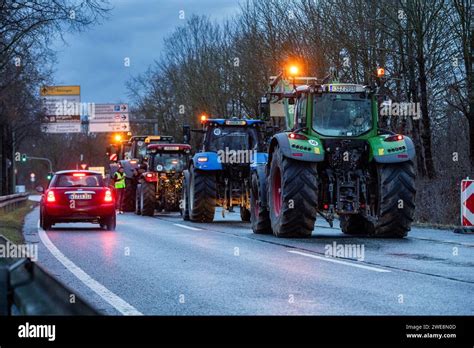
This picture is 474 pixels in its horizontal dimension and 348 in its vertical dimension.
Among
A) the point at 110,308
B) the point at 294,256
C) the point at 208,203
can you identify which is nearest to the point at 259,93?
the point at 208,203

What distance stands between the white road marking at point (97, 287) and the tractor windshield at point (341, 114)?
569cm

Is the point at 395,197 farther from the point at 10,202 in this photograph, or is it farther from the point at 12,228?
the point at 10,202

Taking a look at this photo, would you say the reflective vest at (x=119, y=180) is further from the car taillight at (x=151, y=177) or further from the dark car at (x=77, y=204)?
the dark car at (x=77, y=204)

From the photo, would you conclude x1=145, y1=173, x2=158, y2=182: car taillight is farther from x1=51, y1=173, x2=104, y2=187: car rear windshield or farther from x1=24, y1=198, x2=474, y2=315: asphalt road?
x1=24, y1=198, x2=474, y2=315: asphalt road

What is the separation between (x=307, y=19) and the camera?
40438 mm

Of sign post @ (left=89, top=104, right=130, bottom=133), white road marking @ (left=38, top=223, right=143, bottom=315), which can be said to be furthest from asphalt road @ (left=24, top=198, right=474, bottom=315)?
sign post @ (left=89, top=104, right=130, bottom=133)

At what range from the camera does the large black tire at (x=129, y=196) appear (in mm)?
41625

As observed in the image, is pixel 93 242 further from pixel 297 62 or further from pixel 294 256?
pixel 297 62

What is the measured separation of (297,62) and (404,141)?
22.8 metres

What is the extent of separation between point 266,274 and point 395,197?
6.88m

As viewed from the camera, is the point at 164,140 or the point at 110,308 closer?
the point at 110,308

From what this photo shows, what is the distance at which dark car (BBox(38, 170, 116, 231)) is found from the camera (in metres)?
23.3

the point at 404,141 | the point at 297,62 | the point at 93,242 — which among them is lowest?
the point at 93,242
